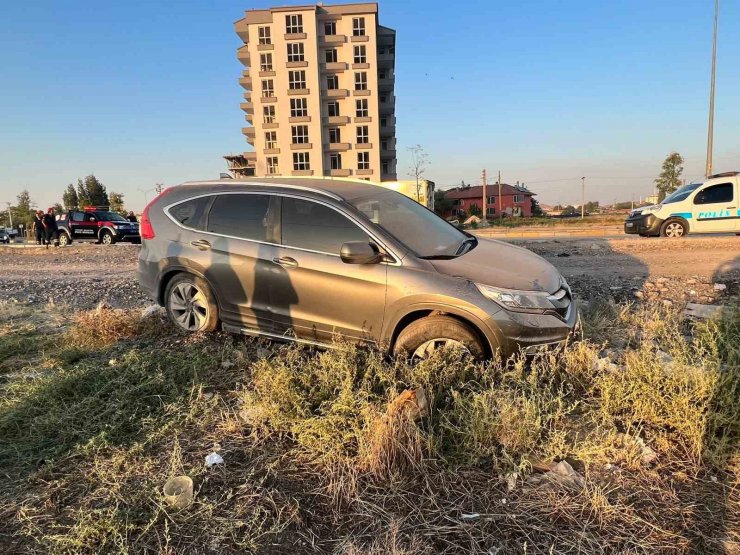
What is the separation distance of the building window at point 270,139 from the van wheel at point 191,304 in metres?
52.4

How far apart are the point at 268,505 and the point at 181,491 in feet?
1.57

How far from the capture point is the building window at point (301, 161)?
53.9 m

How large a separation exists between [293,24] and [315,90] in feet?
26.2

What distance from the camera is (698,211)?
14.1 metres

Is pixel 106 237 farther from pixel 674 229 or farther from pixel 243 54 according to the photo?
pixel 243 54

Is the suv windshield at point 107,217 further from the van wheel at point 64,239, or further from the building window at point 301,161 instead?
the building window at point 301,161

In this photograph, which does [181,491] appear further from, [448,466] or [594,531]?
[594,531]

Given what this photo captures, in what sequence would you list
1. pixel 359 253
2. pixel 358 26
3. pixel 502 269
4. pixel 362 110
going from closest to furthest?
pixel 359 253 → pixel 502 269 → pixel 358 26 → pixel 362 110

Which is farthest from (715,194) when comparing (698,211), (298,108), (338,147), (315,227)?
(298,108)

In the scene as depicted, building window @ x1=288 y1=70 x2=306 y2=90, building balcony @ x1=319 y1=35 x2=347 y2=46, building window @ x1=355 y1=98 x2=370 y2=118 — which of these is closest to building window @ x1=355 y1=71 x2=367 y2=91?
building window @ x1=355 y1=98 x2=370 y2=118

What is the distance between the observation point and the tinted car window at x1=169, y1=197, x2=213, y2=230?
489 cm

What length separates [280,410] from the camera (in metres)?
3.03

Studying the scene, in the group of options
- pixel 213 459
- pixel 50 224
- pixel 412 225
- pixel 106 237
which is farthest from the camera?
pixel 106 237

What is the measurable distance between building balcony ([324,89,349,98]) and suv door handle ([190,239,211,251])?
53.0 m
